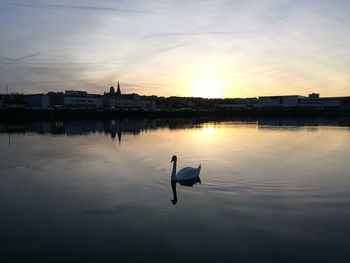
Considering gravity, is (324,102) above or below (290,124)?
above

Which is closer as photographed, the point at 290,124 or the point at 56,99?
the point at 290,124

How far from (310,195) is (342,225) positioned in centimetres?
367

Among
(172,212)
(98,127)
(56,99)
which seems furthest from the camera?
(56,99)

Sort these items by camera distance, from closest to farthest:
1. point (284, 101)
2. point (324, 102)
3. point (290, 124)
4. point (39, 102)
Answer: point (290, 124) → point (39, 102) → point (324, 102) → point (284, 101)

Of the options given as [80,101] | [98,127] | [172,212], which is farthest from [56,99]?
[172,212]

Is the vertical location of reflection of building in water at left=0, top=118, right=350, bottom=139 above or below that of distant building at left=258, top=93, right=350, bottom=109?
below

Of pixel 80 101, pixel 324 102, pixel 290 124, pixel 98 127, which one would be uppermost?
pixel 324 102

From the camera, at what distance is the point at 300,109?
160 metres

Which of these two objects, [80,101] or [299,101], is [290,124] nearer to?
[80,101]

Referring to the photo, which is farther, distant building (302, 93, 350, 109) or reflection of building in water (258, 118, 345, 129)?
distant building (302, 93, 350, 109)

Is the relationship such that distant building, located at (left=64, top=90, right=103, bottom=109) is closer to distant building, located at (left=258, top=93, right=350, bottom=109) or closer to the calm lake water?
distant building, located at (left=258, top=93, right=350, bottom=109)

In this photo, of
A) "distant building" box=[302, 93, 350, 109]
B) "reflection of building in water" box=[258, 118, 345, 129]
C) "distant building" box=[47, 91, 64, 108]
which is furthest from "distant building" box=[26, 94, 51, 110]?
"distant building" box=[302, 93, 350, 109]

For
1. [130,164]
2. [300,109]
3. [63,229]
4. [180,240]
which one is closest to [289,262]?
[180,240]

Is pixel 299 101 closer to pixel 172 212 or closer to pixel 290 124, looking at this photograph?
pixel 290 124
